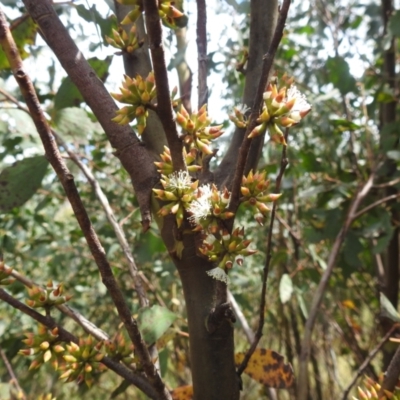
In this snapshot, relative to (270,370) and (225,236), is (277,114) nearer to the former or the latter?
(225,236)

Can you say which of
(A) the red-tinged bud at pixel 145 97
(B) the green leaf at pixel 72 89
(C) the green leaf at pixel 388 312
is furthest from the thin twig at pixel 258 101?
(B) the green leaf at pixel 72 89

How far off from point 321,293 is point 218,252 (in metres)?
0.51

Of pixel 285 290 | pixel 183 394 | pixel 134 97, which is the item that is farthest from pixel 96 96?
pixel 285 290

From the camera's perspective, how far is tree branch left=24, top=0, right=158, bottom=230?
51cm

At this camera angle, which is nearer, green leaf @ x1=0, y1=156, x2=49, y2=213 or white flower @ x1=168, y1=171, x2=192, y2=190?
white flower @ x1=168, y1=171, x2=192, y2=190

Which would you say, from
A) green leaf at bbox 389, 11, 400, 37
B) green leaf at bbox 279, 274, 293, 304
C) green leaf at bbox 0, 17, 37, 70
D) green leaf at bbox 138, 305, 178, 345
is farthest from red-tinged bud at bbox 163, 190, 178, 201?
green leaf at bbox 389, 11, 400, 37

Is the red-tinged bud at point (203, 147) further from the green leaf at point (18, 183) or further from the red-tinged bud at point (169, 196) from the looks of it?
the green leaf at point (18, 183)

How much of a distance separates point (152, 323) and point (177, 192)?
231mm

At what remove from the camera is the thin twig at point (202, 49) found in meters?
0.60

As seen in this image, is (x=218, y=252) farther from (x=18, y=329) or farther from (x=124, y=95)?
(x=18, y=329)

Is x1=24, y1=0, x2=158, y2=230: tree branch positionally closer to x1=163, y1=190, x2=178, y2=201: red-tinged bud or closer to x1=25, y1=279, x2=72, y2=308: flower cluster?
x1=163, y1=190, x2=178, y2=201: red-tinged bud

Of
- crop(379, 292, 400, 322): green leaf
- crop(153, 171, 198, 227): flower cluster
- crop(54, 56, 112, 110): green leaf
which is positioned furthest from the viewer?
crop(54, 56, 112, 110): green leaf

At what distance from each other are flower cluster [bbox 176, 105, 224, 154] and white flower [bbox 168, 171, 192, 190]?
37 mm

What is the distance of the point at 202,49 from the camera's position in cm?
62
